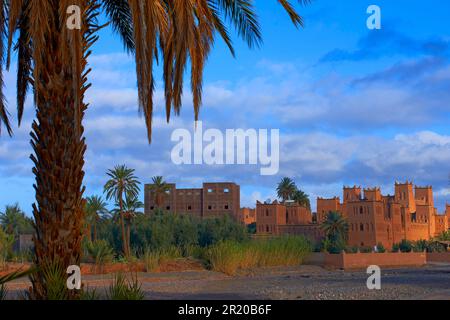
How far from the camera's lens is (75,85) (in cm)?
832

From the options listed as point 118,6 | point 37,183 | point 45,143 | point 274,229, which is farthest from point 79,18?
point 274,229

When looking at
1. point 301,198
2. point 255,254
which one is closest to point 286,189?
point 301,198

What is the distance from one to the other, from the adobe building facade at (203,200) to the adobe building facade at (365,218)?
8.75 meters

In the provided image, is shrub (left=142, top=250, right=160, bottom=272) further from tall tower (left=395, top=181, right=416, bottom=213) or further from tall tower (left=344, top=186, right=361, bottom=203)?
tall tower (left=395, top=181, right=416, bottom=213)

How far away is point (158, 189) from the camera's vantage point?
78.1 m

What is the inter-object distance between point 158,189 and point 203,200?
8866mm

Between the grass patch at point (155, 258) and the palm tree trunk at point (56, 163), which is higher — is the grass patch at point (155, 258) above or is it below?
below

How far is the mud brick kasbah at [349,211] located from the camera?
70.8 meters

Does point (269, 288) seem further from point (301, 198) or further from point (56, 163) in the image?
point (301, 198)

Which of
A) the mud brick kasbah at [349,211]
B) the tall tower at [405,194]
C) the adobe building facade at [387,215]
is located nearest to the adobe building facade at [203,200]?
the mud brick kasbah at [349,211]

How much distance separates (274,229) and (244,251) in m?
41.9

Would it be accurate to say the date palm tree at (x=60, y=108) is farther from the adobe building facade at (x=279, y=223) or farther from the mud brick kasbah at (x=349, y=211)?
the adobe building facade at (x=279, y=223)

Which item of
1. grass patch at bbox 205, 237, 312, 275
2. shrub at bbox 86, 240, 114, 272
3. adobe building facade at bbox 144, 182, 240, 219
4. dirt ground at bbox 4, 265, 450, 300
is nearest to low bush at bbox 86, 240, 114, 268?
shrub at bbox 86, 240, 114, 272
